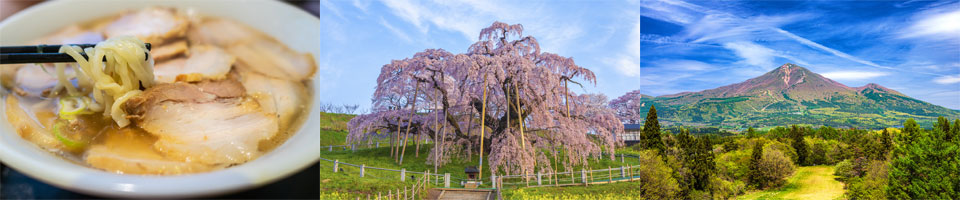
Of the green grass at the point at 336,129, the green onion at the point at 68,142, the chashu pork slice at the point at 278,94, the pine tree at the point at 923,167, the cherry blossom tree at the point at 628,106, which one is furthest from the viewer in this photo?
the pine tree at the point at 923,167

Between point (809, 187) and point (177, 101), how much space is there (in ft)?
12.5

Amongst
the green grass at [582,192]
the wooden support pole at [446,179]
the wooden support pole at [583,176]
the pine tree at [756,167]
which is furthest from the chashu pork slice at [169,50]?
the pine tree at [756,167]

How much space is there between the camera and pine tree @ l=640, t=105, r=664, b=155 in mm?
3410

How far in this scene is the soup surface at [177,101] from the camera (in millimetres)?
1420

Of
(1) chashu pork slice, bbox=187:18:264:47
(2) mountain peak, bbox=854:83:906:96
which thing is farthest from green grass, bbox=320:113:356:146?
(2) mountain peak, bbox=854:83:906:96

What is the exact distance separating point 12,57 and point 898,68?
468 centimetres

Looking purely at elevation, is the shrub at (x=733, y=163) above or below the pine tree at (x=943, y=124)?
below

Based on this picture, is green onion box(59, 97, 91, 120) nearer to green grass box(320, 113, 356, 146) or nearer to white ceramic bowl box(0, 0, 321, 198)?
white ceramic bowl box(0, 0, 321, 198)

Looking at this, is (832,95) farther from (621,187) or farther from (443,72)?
(443,72)

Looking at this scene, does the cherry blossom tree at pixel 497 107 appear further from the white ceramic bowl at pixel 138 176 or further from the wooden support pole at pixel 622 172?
the white ceramic bowl at pixel 138 176

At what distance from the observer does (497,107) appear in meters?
2.76

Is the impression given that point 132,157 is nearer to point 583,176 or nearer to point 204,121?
point 204,121

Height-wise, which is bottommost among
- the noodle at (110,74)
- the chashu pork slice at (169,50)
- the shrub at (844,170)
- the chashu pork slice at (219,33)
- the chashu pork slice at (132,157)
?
the shrub at (844,170)

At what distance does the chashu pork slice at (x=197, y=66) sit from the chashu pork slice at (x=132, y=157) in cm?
38
